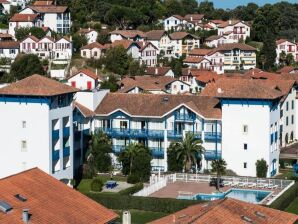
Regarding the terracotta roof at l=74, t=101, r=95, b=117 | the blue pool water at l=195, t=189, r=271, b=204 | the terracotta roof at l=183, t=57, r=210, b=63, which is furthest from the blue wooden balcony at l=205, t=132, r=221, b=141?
the terracotta roof at l=183, t=57, r=210, b=63

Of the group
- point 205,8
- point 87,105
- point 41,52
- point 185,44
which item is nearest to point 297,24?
point 205,8

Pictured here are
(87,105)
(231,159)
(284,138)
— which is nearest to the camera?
(231,159)

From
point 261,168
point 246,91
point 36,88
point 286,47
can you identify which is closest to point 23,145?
point 36,88

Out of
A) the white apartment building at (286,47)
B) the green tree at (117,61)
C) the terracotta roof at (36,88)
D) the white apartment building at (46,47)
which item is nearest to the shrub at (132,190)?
the terracotta roof at (36,88)

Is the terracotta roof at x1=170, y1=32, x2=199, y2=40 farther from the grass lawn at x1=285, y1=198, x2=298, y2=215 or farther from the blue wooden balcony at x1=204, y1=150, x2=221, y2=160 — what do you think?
the grass lawn at x1=285, y1=198, x2=298, y2=215

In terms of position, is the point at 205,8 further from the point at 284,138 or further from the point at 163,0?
the point at 284,138

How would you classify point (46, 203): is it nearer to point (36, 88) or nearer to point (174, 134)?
point (36, 88)
